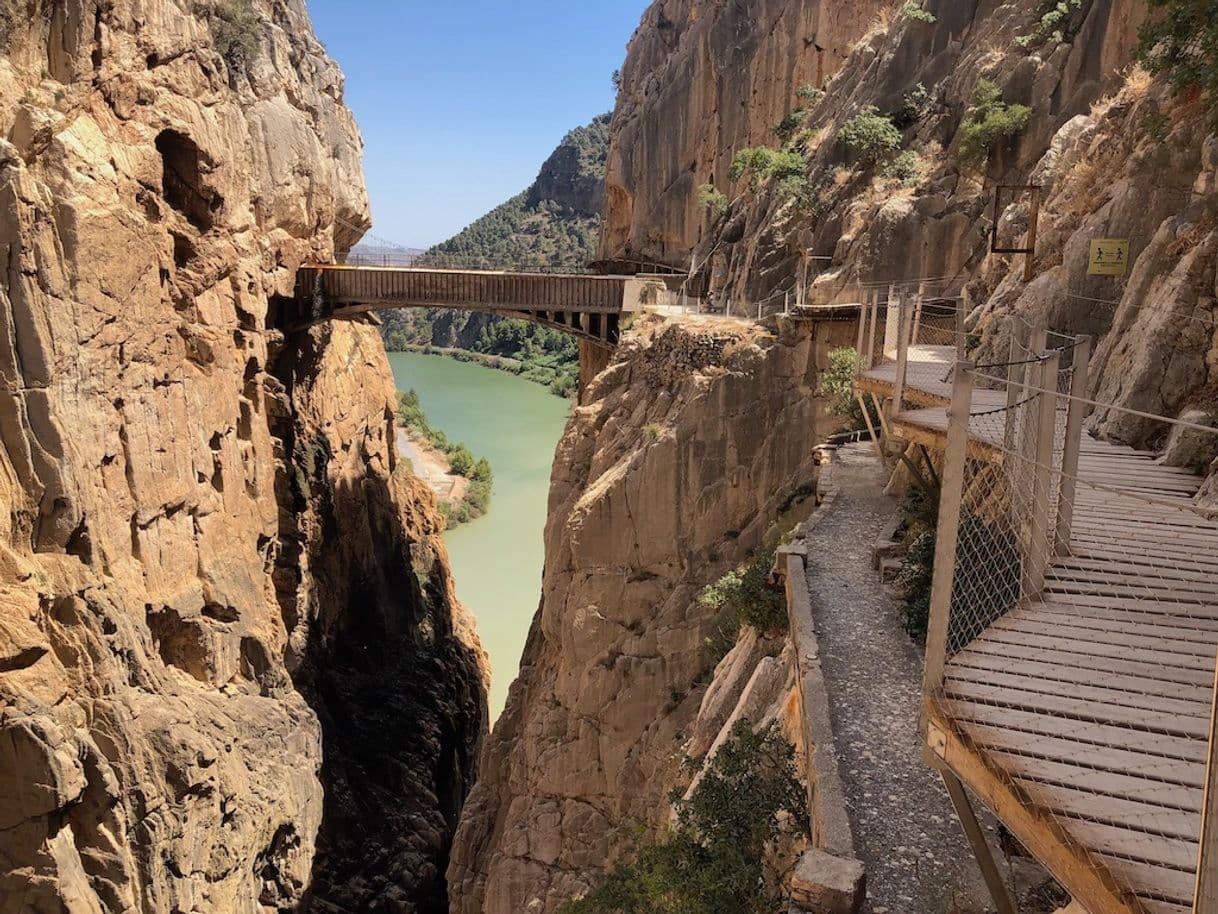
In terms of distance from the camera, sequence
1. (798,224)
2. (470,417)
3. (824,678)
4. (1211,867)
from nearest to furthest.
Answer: (1211,867) → (824,678) → (798,224) → (470,417)

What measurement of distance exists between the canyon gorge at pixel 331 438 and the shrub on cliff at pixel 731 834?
1652 millimetres

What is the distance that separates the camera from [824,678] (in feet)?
25.3

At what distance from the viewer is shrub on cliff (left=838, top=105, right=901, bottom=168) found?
2008cm

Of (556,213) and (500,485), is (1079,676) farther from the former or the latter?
(556,213)

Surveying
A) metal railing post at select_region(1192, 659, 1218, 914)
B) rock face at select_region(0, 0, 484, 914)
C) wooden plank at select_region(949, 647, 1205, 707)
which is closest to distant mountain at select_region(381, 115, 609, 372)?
rock face at select_region(0, 0, 484, 914)

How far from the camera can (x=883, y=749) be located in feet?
22.1

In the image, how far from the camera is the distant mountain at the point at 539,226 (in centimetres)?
10081

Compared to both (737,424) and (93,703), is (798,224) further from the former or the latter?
A: (93,703)

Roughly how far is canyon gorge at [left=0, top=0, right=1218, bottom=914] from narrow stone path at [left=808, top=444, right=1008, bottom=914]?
2.85ft

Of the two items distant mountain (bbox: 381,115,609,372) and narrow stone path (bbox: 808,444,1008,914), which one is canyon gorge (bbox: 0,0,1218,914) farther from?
distant mountain (bbox: 381,115,609,372)

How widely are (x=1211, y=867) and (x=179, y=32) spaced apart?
20044 mm

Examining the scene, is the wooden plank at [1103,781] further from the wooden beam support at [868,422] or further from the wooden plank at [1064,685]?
the wooden beam support at [868,422]

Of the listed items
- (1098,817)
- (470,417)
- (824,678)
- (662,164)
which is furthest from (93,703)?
(470,417)

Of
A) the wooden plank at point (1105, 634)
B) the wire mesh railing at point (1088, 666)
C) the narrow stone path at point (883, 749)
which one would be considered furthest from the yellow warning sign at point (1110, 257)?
the wooden plank at point (1105, 634)
